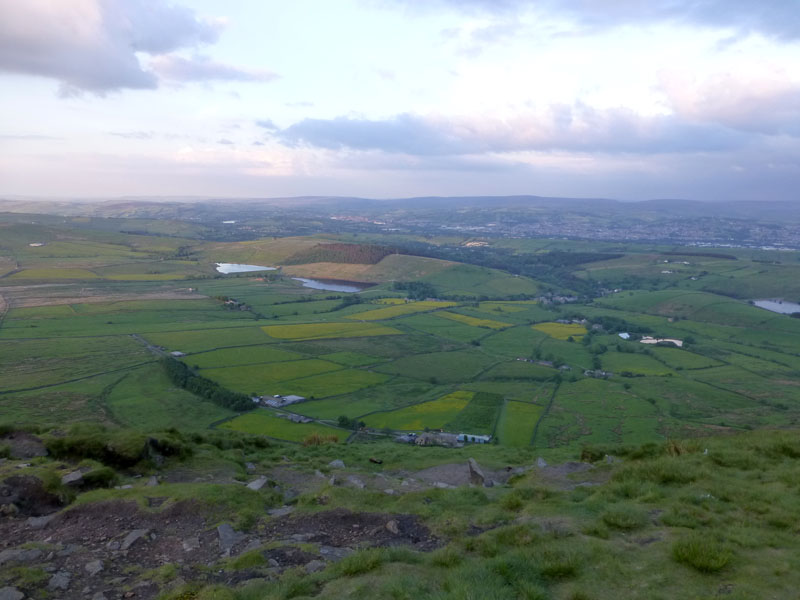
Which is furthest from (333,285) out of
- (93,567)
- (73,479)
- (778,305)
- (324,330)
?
(93,567)

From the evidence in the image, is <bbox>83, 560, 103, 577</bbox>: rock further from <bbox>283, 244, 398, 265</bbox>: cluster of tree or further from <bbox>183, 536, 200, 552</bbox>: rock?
<bbox>283, 244, 398, 265</bbox>: cluster of tree

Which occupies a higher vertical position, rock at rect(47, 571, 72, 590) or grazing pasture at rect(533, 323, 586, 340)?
rock at rect(47, 571, 72, 590)

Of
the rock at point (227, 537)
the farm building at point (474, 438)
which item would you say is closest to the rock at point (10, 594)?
the rock at point (227, 537)

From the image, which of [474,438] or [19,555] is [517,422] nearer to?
[474,438]

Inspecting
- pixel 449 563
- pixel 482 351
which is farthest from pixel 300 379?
pixel 449 563

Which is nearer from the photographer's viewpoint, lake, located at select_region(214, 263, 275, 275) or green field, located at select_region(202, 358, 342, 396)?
green field, located at select_region(202, 358, 342, 396)

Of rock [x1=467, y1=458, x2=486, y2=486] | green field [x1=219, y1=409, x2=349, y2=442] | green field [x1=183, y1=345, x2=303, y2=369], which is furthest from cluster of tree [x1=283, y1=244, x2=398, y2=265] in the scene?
rock [x1=467, y1=458, x2=486, y2=486]

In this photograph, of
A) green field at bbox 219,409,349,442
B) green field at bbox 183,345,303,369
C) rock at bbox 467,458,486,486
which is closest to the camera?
rock at bbox 467,458,486,486
